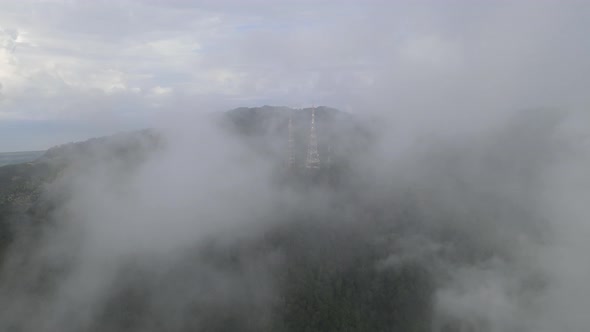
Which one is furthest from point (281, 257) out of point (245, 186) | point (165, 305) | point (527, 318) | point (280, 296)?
point (527, 318)

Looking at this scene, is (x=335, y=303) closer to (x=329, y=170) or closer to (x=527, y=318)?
(x=527, y=318)

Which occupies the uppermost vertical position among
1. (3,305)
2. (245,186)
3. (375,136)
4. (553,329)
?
(375,136)

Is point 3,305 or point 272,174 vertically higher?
point 272,174

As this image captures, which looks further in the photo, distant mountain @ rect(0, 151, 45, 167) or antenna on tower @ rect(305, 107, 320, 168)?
antenna on tower @ rect(305, 107, 320, 168)

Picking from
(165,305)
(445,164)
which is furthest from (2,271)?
(445,164)

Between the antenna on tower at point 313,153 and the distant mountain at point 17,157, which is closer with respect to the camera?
the distant mountain at point 17,157

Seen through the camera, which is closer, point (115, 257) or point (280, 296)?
point (280, 296)

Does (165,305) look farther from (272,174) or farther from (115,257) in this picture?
(272,174)

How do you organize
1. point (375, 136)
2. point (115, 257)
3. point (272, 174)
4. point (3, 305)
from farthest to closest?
point (375, 136), point (272, 174), point (115, 257), point (3, 305)

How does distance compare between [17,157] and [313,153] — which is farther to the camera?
[313,153]

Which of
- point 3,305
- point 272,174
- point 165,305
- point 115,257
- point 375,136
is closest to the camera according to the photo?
point 3,305
